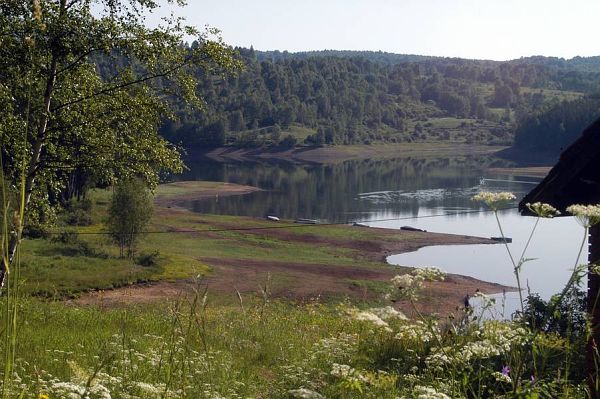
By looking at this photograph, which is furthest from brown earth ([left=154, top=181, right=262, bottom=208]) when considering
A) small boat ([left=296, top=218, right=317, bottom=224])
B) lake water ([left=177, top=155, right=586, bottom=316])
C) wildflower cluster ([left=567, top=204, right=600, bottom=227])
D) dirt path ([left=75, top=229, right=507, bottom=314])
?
wildflower cluster ([left=567, top=204, right=600, bottom=227])

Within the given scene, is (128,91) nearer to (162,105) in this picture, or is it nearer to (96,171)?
(162,105)

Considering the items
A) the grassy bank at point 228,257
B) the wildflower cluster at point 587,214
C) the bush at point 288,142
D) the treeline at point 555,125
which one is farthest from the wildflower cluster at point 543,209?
the bush at point 288,142

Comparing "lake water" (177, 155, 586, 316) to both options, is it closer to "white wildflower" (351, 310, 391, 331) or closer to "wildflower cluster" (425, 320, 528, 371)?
"wildflower cluster" (425, 320, 528, 371)

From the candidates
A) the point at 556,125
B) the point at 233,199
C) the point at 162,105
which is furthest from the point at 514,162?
the point at 162,105

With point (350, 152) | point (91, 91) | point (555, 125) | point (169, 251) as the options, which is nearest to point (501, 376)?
point (91, 91)

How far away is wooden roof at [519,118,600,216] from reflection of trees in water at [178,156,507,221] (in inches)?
2585

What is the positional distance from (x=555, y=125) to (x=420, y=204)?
311 feet

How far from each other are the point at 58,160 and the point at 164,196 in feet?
250

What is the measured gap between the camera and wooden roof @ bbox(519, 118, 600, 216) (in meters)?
6.97

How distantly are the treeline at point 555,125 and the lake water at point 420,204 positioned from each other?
18745mm

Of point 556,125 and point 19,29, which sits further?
point 556,125

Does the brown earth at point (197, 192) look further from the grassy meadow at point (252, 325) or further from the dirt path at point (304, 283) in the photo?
the dirt path at point (304, 283)

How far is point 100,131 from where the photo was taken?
14.2 m

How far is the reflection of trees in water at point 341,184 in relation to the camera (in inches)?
3182
